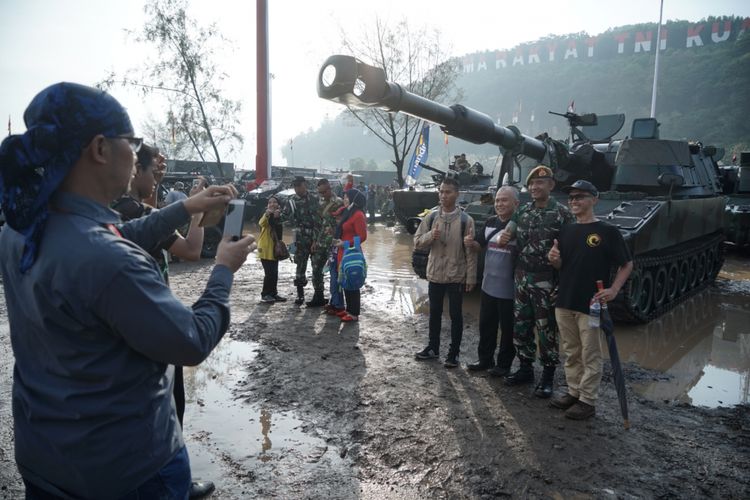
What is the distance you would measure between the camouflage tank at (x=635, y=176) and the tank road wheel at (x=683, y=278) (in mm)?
16

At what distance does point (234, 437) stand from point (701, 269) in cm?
870

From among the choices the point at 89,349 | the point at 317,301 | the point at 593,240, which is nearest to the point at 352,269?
the point at 317,301

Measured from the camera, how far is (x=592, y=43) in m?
84.2

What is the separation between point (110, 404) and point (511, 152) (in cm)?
647

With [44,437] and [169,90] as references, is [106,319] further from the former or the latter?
[169,90]

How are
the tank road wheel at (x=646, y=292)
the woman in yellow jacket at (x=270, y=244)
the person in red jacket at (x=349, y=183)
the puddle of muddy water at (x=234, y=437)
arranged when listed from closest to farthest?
the puddle of muddy water at (x=234, y=437) → the tank road wheel at (x=646, y=292) → the person in red jacket at (x=349, y=183) → the woman in yellow jacket at (x=270, y=244)

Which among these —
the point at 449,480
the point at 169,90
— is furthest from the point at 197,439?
the point at 169,90

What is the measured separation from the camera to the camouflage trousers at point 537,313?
4.32 metres

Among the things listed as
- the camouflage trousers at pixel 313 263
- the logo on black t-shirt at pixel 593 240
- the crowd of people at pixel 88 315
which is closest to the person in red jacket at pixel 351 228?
the camouflage trousers at pixel 313 263

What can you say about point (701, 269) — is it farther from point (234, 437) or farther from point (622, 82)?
point (622, 82)

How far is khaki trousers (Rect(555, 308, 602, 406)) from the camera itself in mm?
3922

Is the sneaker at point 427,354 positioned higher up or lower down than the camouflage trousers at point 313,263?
lower down

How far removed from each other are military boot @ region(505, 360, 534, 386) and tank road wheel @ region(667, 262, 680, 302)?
4.25 m

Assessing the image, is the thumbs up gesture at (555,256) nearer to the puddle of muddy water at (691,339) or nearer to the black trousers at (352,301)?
the puddle of muddy water at (691,339)
